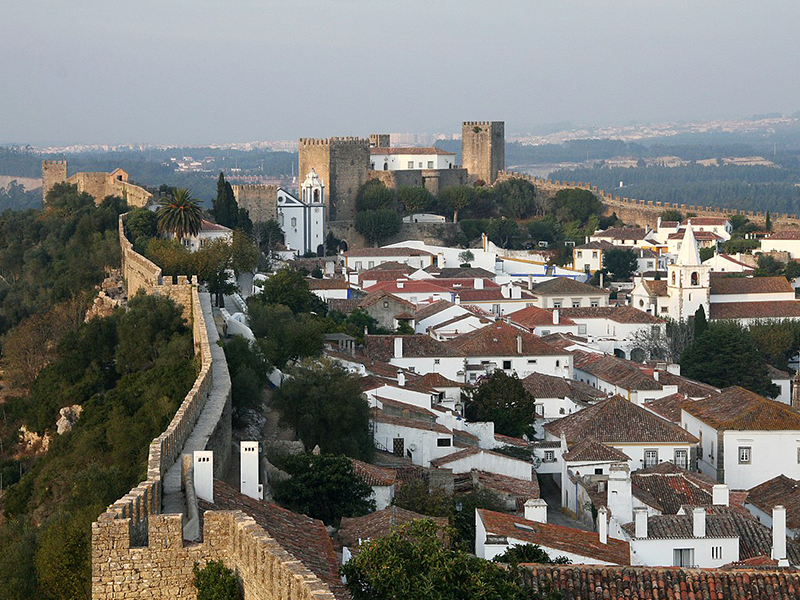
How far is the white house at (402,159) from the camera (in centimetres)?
6581

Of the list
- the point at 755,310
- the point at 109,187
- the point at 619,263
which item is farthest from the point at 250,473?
the point at 619,263

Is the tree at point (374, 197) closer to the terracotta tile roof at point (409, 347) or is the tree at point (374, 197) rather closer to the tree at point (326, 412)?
the terracotta tile roof at point (409, 347)

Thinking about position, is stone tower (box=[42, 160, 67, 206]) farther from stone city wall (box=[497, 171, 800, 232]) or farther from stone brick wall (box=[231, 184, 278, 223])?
stone city wall (box=[497, 171, 800, 232])

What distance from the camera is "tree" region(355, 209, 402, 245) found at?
6028 cm

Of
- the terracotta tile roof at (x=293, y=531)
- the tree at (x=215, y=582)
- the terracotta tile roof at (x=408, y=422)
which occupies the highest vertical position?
the tree at (x=215, y=582)

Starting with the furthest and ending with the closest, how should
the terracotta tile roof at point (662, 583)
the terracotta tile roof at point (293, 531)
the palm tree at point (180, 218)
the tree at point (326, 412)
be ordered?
the palm tree at point (180, 218)
the tree at point (326, 412)
the terracotta tile roof at point (662, 583)
the terracotta tile roof at point (293, 531)

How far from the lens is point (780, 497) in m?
23.3

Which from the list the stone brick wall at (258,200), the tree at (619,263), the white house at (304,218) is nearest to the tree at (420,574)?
the stone brick wall at (258,200)

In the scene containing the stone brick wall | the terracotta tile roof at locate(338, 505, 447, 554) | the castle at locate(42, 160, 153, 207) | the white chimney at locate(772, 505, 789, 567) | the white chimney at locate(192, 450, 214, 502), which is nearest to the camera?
the white chimney at locate(192, 450, 214, 502)

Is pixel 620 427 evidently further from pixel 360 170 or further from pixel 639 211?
pixel 639 211

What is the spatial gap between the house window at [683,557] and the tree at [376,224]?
141 feet

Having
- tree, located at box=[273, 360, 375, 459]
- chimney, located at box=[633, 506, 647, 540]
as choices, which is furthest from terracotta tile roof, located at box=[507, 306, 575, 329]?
chimney, located at box=[633, 506, 647, 540]

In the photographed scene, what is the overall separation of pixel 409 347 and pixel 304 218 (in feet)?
71.5

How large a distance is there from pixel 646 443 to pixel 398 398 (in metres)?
4.62
